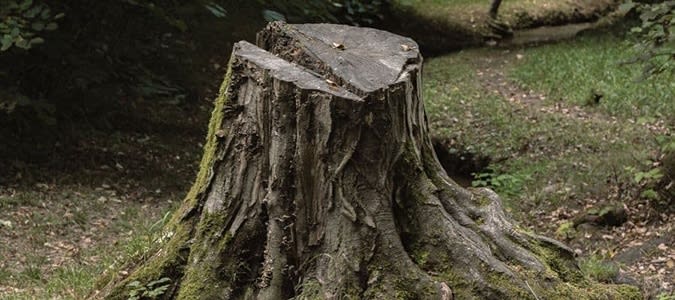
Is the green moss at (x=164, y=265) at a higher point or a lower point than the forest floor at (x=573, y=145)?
lower

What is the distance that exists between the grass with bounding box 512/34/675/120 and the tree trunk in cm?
583

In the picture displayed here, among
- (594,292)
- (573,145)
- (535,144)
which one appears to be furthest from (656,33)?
(535,144)

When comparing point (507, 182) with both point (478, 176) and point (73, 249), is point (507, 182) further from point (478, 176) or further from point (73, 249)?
point (73, 249)

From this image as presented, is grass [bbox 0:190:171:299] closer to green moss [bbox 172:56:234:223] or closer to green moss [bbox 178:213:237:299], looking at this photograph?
green moss [bbox 172:56:234:223]

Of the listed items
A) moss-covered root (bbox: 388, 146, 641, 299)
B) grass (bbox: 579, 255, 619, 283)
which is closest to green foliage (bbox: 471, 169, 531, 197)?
grass (bbox: 579, 255, 619, 283)

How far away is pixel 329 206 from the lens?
12.3 ft

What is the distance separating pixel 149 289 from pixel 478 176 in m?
5.71

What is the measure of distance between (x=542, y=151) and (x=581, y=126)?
1.02 metres

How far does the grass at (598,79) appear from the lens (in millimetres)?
11438

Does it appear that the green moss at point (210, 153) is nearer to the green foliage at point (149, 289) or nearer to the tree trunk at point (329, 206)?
the tree trunk at point (329, 206)

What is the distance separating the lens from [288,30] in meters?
4.32

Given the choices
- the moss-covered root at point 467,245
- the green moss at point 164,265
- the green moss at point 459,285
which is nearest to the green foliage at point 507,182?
the moss-covered root at point 467,245

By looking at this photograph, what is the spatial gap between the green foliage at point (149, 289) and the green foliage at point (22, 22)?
12.8ft

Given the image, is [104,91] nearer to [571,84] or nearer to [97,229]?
[97,229]
